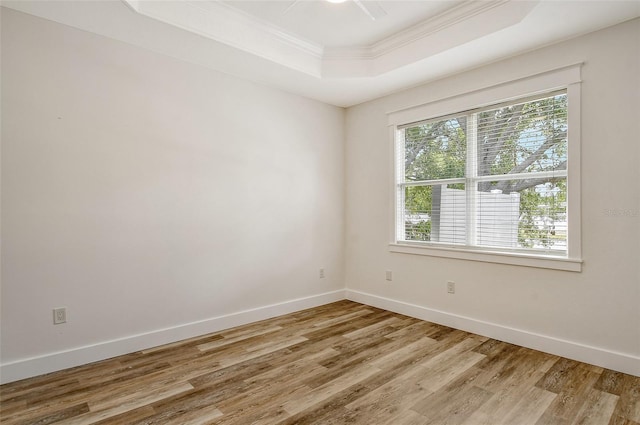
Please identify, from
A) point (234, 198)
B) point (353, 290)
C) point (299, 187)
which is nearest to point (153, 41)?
point (234, 198)

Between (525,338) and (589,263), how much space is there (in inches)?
32.6

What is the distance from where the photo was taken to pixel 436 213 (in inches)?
146

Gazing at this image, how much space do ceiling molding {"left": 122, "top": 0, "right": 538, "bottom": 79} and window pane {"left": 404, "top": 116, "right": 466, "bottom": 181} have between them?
818 millimetres

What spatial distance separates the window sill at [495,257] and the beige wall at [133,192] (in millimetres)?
1326

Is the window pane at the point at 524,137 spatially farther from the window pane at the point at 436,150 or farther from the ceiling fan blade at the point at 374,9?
the ceiling fan blade at the point at 374,9

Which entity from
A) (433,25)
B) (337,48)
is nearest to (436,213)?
(433,25)

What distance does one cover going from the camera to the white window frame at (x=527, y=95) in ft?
8.82

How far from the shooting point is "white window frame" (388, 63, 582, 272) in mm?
2688

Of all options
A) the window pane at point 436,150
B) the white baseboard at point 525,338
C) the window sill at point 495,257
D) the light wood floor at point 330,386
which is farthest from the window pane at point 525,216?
the light wood floor at point 330,386

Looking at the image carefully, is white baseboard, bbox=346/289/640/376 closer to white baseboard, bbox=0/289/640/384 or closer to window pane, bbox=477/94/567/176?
white baseboard, bbox=0/289/640/384

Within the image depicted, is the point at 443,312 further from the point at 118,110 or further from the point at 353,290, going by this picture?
the point at 118,110

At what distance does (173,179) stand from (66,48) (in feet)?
4.01

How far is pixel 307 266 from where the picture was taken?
419 cm

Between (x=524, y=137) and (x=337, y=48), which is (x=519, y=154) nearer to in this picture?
(x=524, y=137)
